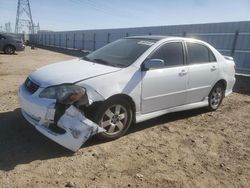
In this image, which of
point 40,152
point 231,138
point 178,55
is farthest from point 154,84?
point 40,152

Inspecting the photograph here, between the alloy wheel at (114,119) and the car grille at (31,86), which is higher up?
the car grille at (31,86)

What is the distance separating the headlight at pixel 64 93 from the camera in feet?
12.6

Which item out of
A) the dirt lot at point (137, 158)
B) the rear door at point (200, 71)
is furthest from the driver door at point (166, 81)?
the dirt lot at point (137, 158)

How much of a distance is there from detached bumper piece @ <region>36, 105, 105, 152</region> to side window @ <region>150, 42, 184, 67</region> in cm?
173

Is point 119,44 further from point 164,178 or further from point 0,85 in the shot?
point 0,85

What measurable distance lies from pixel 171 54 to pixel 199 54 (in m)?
0.91

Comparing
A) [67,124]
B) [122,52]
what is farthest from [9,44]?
[67,124]

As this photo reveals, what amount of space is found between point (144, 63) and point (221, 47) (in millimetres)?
11066

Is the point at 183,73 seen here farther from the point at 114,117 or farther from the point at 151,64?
the point at 114,117

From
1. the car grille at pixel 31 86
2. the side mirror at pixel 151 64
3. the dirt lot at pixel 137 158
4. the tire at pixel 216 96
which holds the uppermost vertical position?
the side mirror at pixel 151 64

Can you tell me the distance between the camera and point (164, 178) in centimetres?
351

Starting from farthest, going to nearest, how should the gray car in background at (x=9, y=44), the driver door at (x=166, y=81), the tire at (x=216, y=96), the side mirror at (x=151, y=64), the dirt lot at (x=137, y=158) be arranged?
the gray car in background at (x=9, y=44) → the tire at (x=216, y=96) → the driver door at (x=166, y=81) → the side mirror at (x=151, y=64) → the dirt lot at (x=137, y=158)

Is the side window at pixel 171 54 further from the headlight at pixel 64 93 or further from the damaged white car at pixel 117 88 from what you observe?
the headlight at pixel 64 93

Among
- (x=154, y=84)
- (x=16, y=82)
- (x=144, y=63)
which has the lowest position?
(x=16, y=82)
